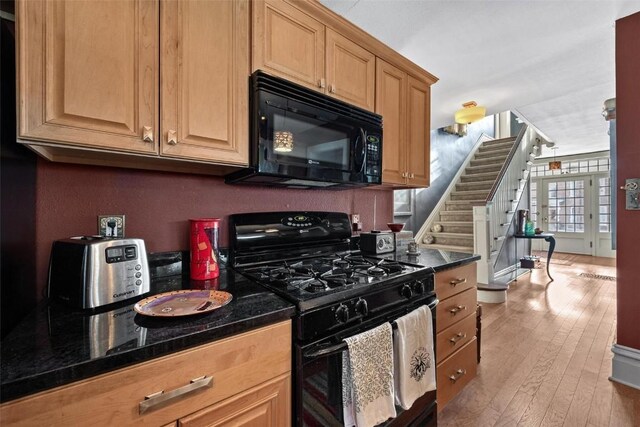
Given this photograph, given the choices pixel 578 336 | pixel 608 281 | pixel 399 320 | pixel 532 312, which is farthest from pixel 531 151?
pixel 399 320

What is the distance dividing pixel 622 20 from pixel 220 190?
2.90m

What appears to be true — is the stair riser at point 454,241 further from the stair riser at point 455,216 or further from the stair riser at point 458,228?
the stair riser at point 455,216

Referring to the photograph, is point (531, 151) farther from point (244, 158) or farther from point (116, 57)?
point (116, 57)

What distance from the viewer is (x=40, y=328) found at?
2.59ft

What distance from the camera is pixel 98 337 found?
2.40 ft

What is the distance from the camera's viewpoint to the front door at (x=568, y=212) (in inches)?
282

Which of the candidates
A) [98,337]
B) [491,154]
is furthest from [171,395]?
[491,154]

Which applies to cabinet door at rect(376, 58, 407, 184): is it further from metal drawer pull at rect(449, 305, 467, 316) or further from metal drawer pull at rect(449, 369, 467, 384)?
metal drawer pull at rect(449, 369, 467, 384)

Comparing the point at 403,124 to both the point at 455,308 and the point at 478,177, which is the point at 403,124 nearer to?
the point at 455,308

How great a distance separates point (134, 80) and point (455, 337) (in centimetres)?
200

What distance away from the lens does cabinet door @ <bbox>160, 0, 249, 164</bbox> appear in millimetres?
1112

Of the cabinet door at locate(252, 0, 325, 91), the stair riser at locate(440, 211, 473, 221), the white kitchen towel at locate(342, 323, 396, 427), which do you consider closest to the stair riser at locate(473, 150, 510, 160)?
the stair riser at locate(440, 211, 473, 221)

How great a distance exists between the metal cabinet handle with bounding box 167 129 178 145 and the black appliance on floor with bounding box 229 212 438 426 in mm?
530

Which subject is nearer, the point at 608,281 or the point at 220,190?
the point at 220,190
